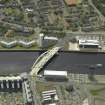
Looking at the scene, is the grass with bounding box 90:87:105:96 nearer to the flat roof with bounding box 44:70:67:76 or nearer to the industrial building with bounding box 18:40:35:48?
the flat roof with bounding box 44:70:67:76

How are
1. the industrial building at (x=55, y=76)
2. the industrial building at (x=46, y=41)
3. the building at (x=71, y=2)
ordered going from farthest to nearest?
the building at (x=71, y=2)
the industrial building at (x=46, y=41)
the industrial building at (x=55, y=76)

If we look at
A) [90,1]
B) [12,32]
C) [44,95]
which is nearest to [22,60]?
[12,32]

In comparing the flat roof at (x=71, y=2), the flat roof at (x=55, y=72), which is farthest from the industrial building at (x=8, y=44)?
the flat roof at (x=71, y=2)

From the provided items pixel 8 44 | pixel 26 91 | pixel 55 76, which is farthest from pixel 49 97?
pixel 8 44

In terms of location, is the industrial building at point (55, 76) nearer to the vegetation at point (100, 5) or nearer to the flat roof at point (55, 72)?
the flat roof at point (55, 72)

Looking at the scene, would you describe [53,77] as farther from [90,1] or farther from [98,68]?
[90,1]

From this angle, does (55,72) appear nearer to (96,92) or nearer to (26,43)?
(96,92)
